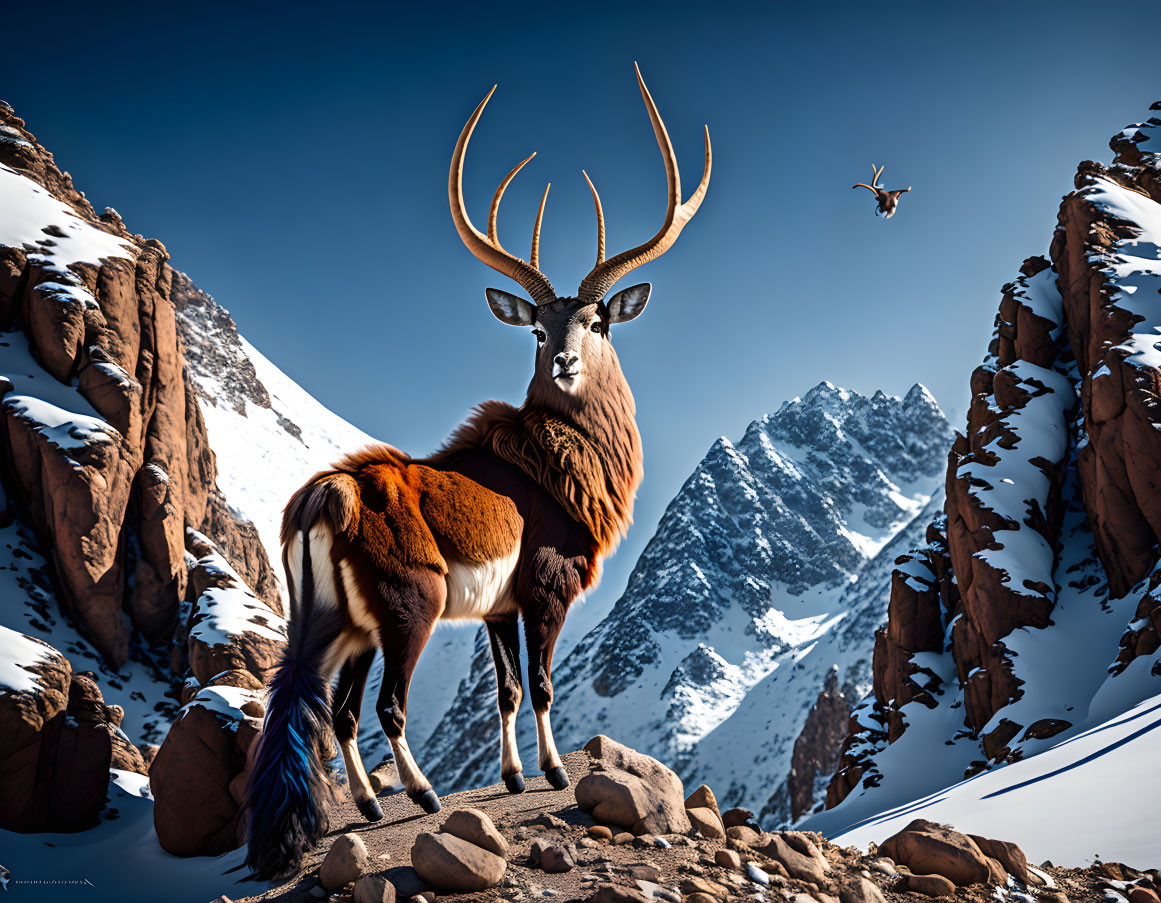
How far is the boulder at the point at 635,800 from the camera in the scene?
4.65m

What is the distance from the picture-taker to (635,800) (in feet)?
15.4

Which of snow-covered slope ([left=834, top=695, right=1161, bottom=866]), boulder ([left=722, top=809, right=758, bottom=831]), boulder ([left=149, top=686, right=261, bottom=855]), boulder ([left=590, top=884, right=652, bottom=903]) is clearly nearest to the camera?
boulder ([left=590, top=884, right=652, bottom=903])

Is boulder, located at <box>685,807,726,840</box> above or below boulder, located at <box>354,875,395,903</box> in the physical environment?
below

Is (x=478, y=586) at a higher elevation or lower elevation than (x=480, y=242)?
lower

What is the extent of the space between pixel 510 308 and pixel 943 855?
15.8 feet

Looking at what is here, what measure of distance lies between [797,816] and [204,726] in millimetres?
96710

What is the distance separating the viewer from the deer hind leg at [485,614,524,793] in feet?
17.4

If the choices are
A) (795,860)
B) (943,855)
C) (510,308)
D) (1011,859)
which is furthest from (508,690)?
(1011,859)

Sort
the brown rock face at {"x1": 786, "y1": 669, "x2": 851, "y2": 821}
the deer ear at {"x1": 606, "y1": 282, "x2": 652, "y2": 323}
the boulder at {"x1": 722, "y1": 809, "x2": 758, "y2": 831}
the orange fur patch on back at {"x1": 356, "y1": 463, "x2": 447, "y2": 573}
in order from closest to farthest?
the orange fur patch on back at {"x1": 356, "y1": 463, "x2": 447, "y2": 573}, the boulder at {"x1": 722, "y1": 809, "x2": 758, "y2": 831}, the deer ear at {"x1": 606, "y1": 282, "x2": 652, "y2": 323}, the brown rock face at {"x1": 786, "y1": 669, "x2": 851, "y2": 821}

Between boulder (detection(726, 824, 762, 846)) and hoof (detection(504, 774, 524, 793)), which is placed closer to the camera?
boulder (detection(726, 824, 762, 846))

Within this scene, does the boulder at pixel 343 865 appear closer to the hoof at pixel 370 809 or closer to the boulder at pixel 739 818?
the hoof at pixel 370 809

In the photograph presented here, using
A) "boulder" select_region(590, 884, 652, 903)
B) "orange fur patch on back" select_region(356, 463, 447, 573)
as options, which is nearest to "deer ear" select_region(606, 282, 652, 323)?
"orange fur patch on back" select_region(356, 463, 447, 573)

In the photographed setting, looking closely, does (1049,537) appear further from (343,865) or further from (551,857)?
(343,865)

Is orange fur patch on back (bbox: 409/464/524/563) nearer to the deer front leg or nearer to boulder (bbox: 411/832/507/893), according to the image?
the deer front leg
